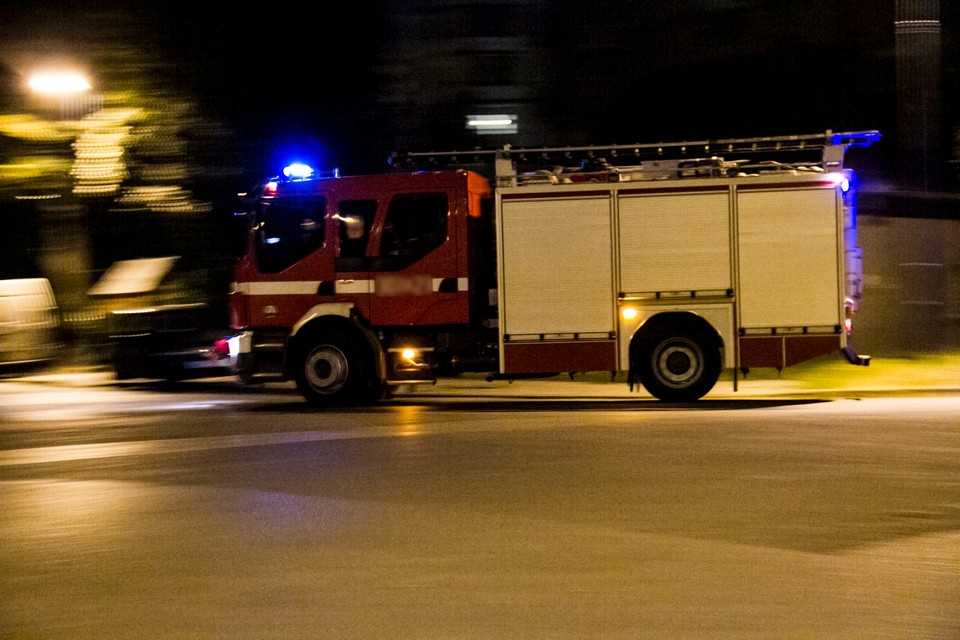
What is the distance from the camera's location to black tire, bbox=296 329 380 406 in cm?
1369

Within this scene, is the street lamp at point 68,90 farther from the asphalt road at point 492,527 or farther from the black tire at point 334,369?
the asphalt road at point 492,527

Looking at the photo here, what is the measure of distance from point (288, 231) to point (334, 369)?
1813mm

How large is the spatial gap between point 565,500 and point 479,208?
656cm

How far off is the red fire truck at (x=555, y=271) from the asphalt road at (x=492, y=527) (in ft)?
3.79

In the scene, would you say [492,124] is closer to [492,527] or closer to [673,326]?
[673,326]

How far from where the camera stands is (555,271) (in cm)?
1335

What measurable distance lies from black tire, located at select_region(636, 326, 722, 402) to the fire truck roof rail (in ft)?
7.10

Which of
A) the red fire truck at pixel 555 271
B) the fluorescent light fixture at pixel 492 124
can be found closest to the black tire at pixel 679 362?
the red fire truck at pixel 555 271

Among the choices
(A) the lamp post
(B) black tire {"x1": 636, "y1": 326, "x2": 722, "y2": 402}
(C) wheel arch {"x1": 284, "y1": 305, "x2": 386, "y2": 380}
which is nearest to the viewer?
(B) black tire {"x1": 636, "y1": 326, "x2": 722, "y2": 402}

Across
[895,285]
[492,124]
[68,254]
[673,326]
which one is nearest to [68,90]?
[68,254]

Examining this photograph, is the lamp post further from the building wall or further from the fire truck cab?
the building wall

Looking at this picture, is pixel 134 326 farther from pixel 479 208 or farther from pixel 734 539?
pixel 734 539

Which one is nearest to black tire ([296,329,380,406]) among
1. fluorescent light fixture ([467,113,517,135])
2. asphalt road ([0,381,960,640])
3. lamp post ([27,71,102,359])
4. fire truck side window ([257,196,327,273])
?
fire truck side window ([257,196,327,273])

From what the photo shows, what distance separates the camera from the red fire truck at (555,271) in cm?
1299
